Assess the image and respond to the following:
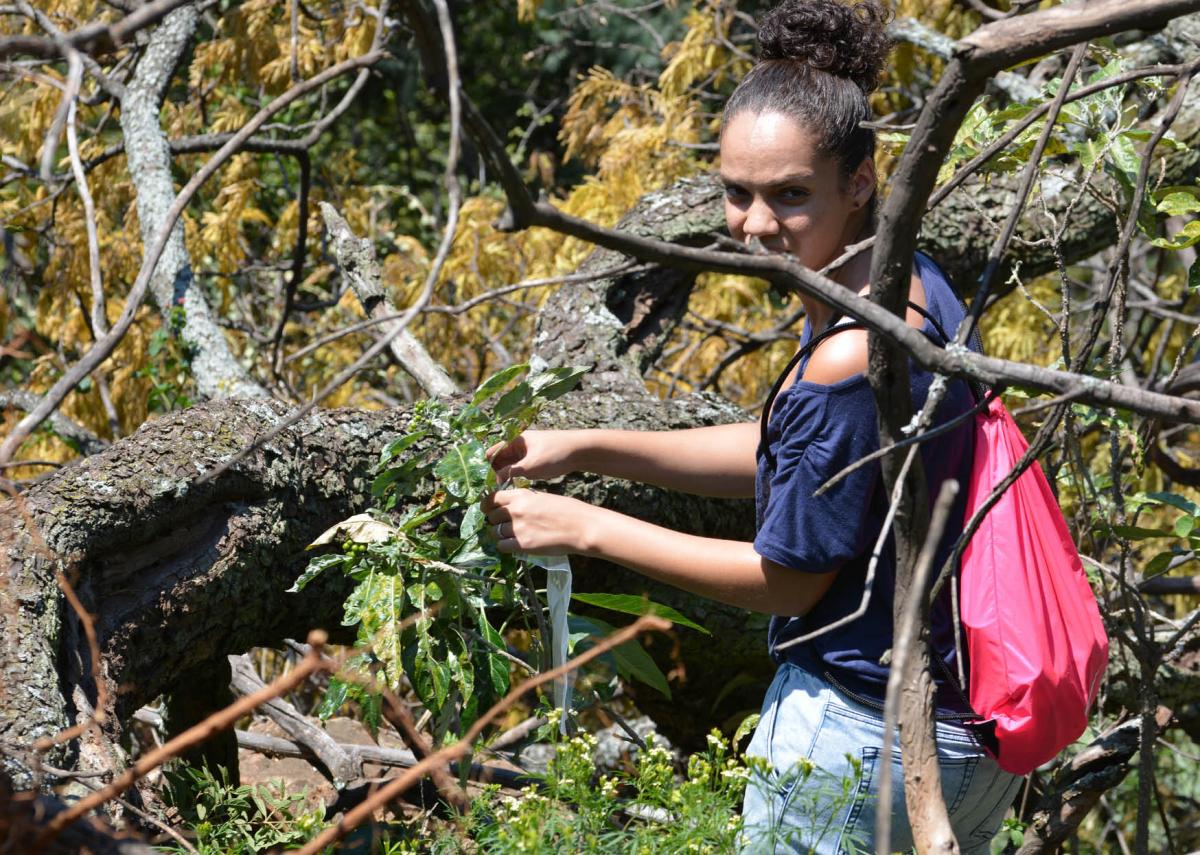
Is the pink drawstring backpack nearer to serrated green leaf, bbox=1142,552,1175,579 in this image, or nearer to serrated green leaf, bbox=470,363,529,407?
serrated green leaf, bbox=470,363,529,407

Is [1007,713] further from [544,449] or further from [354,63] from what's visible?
[354,63]

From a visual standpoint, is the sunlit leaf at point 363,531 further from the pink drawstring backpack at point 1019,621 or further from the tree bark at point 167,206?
the tree bark at point 167,206

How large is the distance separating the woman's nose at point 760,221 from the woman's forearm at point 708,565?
50cm

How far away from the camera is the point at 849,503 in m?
1.73

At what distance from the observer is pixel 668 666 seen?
3.21 m

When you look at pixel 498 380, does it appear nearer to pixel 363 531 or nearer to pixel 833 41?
pixel 363 531

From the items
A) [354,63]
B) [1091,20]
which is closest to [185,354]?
[354,63]

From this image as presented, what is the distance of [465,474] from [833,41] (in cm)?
97

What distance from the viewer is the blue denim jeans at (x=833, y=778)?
1809 mm

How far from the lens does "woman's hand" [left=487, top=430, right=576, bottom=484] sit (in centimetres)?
218

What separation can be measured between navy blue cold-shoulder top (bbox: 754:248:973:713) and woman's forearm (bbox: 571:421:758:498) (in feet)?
1.40

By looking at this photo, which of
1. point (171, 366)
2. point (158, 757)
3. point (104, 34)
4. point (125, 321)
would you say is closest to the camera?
point (104, 34)

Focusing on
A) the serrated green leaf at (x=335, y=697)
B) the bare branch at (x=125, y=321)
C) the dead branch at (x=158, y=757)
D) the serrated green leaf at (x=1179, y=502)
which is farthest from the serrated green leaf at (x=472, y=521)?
the serrated green leaf at (x=1179, y=502)

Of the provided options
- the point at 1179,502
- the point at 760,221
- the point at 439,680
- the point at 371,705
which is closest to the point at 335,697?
the point at 371,705
